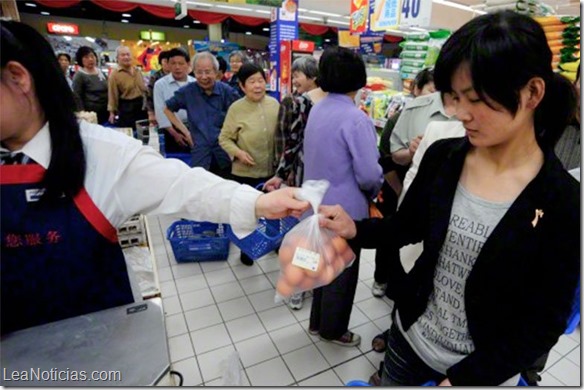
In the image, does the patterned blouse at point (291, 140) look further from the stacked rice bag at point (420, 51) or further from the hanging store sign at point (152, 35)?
the hanging store sign at point (152, 35)

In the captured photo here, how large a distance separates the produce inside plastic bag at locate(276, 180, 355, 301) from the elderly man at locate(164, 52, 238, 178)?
230cm

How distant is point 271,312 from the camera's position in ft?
8.79

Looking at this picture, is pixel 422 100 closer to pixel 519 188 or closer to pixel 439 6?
pixel 519 188

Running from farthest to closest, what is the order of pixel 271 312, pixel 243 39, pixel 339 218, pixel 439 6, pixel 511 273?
pixel 243 39 < pixel 439 6 < pixel 271 312 < pixel 339 218 < pixel 511 273

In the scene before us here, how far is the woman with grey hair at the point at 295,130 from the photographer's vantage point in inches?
105

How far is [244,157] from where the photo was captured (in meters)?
2.96

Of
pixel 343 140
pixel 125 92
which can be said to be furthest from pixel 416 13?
pixel 125 92

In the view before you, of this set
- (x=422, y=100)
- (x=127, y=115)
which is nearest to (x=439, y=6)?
(x=127, y=115)

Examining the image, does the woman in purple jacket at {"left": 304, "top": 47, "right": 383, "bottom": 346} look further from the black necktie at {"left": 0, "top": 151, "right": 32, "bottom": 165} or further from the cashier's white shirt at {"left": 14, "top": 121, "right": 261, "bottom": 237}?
the black necktie at {"left": 0, "top": 151, "right": 32, "bottom": 165}

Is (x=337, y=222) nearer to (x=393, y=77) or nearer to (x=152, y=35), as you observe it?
(x=393, y=77)

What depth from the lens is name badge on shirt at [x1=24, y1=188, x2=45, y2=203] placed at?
0.95 metres

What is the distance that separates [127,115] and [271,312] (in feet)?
13.3

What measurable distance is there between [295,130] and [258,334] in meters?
1.52

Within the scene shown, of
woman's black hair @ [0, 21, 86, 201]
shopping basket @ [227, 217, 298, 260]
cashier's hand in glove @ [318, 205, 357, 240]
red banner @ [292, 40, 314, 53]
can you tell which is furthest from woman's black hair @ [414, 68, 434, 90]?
red banner @ [292, 40, 314, 53]
